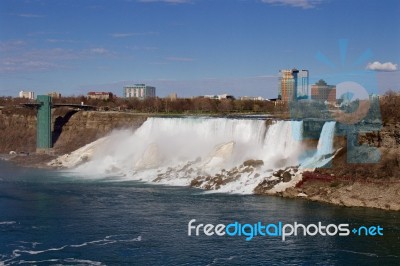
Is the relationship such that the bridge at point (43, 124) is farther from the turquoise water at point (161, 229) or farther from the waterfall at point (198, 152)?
the turquoise water at point (161, 229)

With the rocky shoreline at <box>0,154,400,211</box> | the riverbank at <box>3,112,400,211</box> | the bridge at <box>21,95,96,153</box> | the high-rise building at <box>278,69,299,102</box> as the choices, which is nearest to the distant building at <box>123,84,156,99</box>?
the high-rise building at <box>278,69,299,102</box>

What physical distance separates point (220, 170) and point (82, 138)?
19660 mm

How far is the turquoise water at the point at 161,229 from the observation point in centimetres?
1559

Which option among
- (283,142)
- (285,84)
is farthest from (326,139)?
(285,84)

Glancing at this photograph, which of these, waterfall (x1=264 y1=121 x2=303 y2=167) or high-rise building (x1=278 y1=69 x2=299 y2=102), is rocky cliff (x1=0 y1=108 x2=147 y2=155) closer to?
waterfall (x1=264 y1=121 x2=303 y2=167)

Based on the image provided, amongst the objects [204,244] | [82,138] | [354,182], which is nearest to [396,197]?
[354,182]

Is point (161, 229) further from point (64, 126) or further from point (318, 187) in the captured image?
point (64, 126)

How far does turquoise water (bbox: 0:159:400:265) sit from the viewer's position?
15.6 m

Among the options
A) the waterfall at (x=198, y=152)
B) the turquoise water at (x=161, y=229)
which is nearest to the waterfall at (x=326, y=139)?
the waterfall at (x=198, y=152)

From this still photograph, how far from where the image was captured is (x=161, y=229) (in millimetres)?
18609

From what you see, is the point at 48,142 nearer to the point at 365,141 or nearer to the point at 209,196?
the point at 209,196

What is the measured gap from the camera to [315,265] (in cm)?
1495

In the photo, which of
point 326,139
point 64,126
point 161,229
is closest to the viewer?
point 161,229

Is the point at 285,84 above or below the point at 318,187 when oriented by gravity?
above
